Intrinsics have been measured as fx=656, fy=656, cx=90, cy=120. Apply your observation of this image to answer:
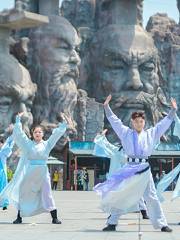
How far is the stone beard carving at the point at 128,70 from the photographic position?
136 ft

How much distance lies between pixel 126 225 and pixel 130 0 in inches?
1354

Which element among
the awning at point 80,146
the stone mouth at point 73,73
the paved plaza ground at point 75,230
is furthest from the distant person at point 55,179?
the paved plaza ground at point 75,230

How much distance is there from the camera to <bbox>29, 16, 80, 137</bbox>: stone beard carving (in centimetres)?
3734

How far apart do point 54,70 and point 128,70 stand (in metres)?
6.24

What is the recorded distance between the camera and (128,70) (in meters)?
41.9

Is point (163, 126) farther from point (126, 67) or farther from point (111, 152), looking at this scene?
point (126, 67)

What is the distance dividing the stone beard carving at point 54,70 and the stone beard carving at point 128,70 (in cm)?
442

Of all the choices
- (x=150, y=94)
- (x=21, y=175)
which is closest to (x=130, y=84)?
(x=150, y=94)

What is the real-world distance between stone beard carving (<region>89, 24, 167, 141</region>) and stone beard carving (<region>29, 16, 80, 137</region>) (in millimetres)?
4416

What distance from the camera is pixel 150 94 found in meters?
42.3

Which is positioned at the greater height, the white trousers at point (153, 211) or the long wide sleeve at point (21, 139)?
the long wide sleeve at point (21, 139)

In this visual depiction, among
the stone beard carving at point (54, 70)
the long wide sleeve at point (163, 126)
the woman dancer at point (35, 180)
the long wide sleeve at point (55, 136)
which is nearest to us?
the long wide sleeve at point (163, 126)

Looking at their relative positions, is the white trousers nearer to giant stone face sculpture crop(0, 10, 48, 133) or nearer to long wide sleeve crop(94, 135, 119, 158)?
long wide sleeve crop(94, 135, 119, 158)

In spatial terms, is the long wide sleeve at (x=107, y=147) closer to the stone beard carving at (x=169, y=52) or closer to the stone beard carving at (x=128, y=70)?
the stone beard carving at (x=128, y=70)
